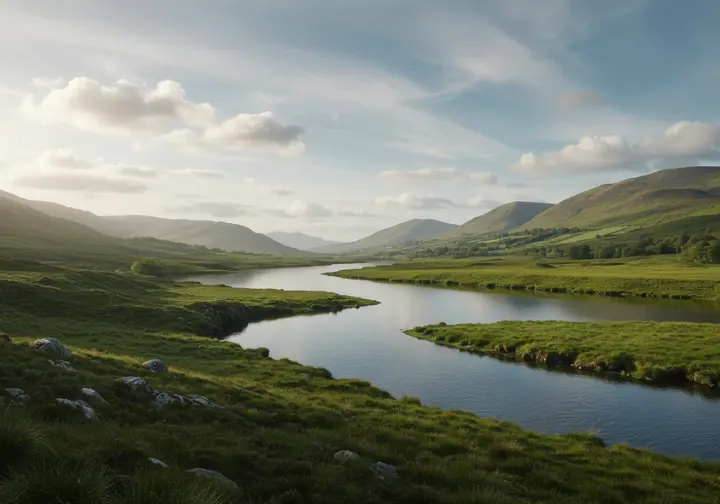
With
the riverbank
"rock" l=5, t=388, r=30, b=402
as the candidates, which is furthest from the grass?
"rock" l=5, t=388, r=30, b=402

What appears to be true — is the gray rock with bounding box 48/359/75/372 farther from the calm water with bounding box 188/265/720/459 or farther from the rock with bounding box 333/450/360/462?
the calm water with bounding box 188/265/720/459

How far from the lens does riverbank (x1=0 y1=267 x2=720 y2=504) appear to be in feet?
33.4

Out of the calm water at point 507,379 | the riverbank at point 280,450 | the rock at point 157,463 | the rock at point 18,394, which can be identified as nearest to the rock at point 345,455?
the riverbank at point 280,450

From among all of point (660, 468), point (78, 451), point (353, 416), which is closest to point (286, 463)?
point (78, 451)

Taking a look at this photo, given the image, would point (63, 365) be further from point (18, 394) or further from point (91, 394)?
point (18, 394)

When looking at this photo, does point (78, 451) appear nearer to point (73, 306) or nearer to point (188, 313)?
point (73, 306)

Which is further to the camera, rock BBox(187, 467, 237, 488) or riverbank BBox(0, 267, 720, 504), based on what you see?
rock BBox(187, 467, 237, 488)

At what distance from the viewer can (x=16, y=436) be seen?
1029 cm

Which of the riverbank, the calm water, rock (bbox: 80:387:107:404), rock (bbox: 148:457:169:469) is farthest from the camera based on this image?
the calm water

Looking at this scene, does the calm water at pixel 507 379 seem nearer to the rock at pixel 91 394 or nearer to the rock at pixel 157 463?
the rock at pixel 91 394

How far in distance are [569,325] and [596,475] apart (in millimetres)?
50445

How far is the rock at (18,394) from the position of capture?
54.1ft

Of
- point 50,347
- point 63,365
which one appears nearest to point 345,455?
point 63,365

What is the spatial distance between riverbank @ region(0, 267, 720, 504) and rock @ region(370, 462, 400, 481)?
0.08m
